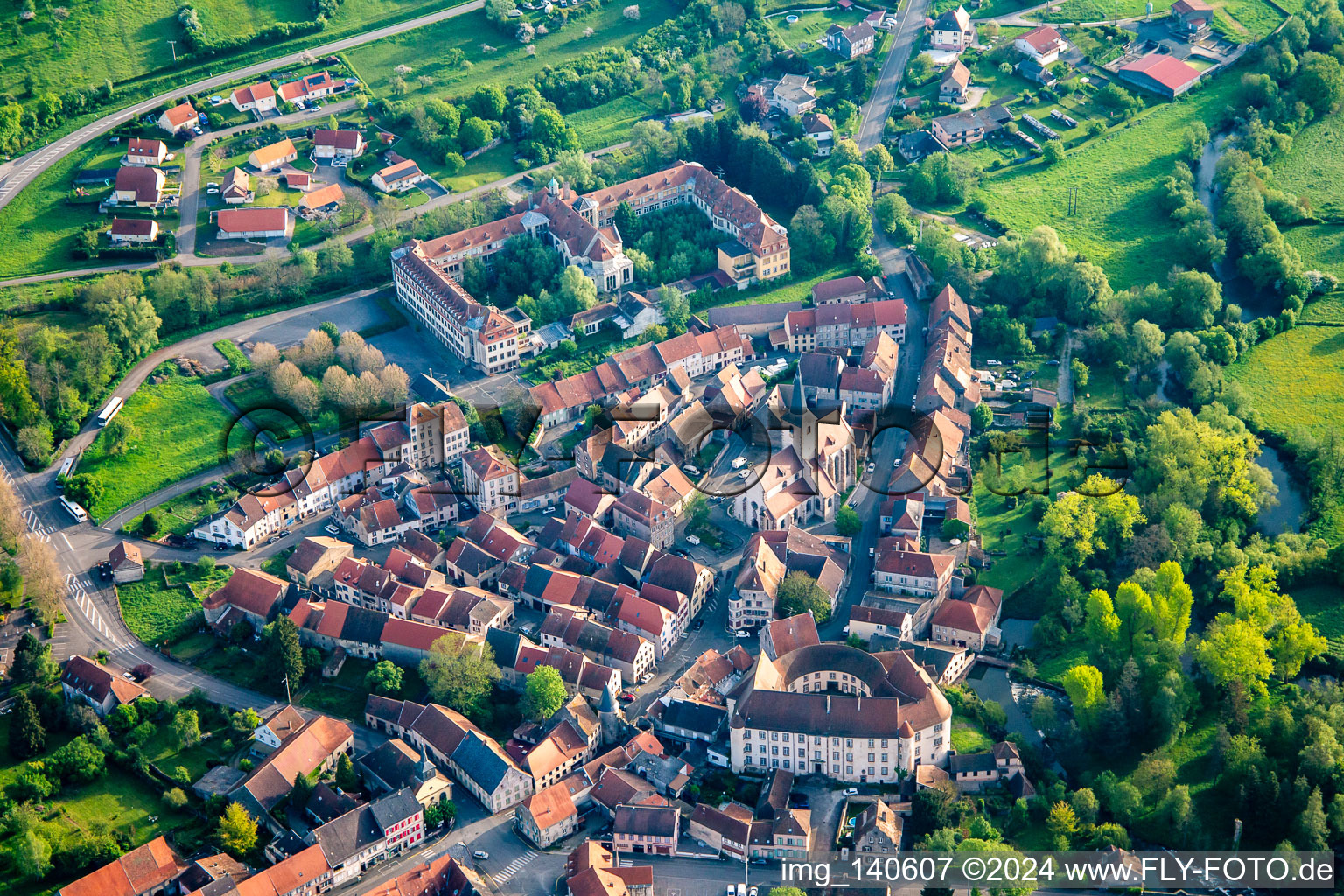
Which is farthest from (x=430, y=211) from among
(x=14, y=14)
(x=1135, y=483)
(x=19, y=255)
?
(x=1135, y=483)

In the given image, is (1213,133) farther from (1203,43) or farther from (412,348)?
(412,348)

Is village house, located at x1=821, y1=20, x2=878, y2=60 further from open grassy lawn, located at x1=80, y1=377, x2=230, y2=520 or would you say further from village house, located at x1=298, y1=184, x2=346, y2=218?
open grassy lawn, located at x1=80, y1=377, x2=230, y2=520

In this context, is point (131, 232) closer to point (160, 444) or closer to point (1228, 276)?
point (160, 444)

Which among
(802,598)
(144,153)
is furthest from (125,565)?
(144,153)

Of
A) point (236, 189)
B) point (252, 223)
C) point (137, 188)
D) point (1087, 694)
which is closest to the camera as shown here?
point (1087, 694)

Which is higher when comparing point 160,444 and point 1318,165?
point 160,444

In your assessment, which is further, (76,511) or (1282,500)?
(1282,500)
